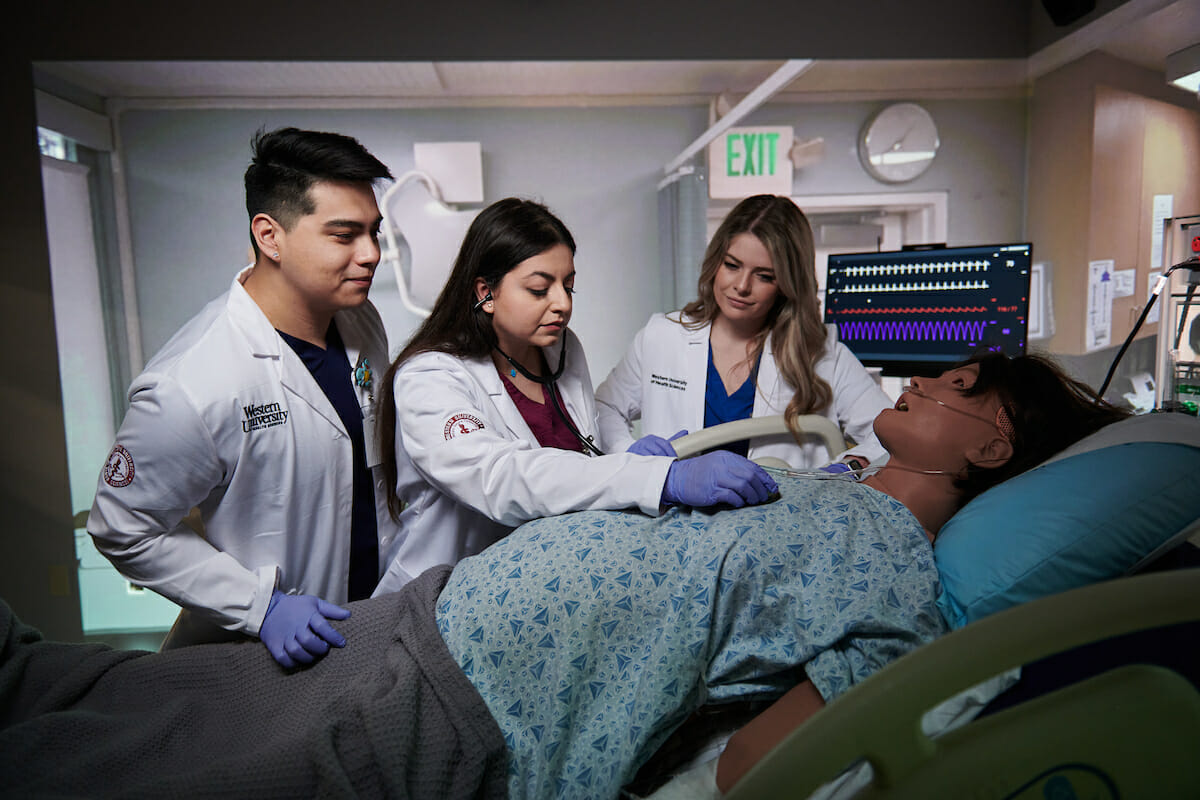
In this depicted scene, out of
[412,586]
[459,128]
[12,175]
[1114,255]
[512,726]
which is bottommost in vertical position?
[512,726]

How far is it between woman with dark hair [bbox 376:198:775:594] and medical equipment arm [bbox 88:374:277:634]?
33 cm

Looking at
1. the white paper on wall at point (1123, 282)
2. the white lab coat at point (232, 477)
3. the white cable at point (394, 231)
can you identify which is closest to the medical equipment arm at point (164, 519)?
the white lab coat at point (232, 477)

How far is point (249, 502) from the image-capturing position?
1.36 meters

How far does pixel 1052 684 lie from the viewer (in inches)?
35.6

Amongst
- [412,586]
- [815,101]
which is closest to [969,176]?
[815,101]

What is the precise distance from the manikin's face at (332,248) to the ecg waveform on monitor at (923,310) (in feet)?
5.35

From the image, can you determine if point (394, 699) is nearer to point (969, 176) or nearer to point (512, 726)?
point (512, 726)

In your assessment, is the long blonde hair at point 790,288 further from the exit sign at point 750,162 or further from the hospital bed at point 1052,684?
the exit sign at point 750,162

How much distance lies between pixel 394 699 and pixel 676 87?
2370 mm

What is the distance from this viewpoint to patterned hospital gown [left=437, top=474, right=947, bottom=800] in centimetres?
96

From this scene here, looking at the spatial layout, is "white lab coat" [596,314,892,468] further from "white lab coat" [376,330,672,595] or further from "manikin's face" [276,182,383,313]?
"manikin's face" [276,182,383,313]

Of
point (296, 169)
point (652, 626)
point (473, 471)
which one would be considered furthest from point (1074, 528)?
point (296, 169)

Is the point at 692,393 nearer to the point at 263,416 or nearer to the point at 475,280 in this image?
the point at 475,280

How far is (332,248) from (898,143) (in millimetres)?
2360
